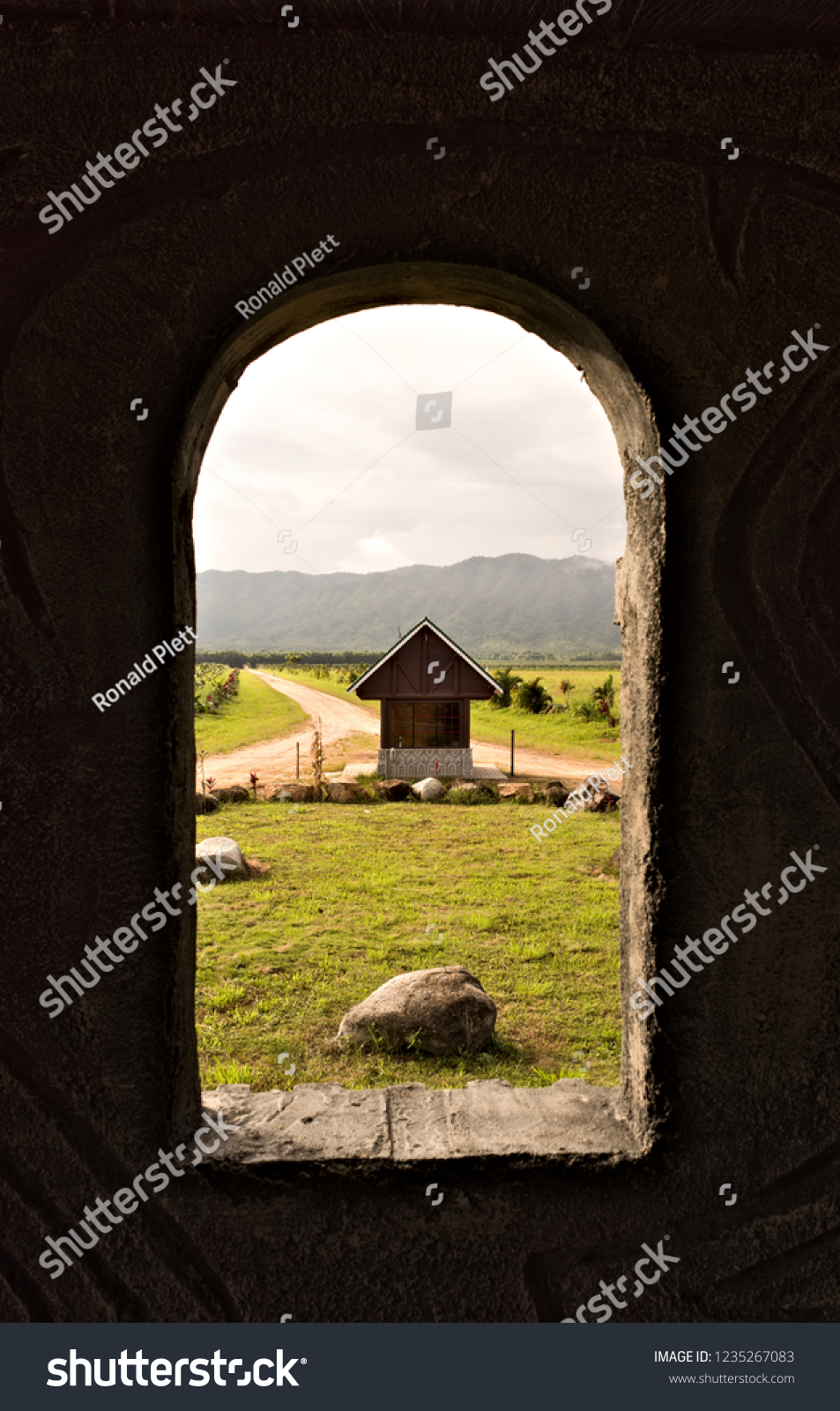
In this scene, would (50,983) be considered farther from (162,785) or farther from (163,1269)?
(163,1269)

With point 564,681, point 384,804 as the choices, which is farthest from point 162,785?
point 564,681

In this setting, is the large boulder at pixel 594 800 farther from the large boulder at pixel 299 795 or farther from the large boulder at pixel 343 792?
the large boulder at pixel 299 795

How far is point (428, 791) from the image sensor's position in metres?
14.5

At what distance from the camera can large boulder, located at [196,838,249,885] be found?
28.4 ft

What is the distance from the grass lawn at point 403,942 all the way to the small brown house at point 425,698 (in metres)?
3.77

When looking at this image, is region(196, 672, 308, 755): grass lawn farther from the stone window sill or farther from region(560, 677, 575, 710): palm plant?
the stone window sill

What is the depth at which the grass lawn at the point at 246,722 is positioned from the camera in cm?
2100

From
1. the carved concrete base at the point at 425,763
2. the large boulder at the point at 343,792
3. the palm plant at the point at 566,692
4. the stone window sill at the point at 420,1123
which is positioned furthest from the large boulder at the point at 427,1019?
the palm plant at the point at 566,692

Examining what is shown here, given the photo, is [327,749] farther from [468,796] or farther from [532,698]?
[468,796]

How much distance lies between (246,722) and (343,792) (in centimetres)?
1113

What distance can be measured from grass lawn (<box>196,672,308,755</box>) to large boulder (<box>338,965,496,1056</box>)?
14653mm

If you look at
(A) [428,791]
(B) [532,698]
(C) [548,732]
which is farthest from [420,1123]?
(B) [532,698]

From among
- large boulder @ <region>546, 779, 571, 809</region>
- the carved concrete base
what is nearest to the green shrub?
large boulder @ <region>546, 779, 571, 809</region>

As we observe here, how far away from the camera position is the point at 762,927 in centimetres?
218
